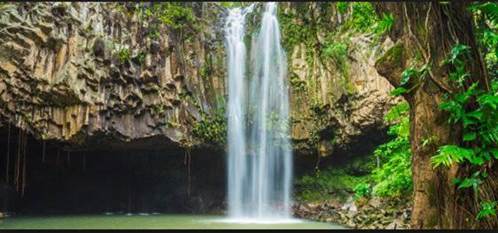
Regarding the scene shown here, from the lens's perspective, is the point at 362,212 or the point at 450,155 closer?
the point at 450,155

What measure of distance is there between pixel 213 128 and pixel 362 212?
503cm

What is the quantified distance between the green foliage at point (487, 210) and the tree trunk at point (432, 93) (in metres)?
0.05

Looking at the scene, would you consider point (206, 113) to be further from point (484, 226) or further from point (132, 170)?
point (484, 226)

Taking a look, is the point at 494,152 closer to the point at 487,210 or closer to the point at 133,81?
the point at 487,210

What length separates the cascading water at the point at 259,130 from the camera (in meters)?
14.8

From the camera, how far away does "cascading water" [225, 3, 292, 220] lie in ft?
48.5

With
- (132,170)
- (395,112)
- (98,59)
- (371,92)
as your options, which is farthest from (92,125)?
(395,112)

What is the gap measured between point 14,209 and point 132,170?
3.78 metres

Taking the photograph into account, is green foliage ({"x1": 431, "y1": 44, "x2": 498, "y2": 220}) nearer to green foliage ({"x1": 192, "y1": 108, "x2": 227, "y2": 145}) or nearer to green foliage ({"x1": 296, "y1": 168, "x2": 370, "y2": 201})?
green foliage ({"x1": 192, "y1": 108, "x2": 227, "y2": 145})

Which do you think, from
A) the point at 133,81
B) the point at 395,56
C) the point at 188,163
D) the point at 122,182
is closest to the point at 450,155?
the point at 395,56

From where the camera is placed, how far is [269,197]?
49.2 feet

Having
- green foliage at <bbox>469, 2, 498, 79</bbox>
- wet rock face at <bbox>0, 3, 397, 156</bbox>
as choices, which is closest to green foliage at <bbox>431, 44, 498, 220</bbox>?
green foliage at <bbox>469, 2, 498, 79</bbox>

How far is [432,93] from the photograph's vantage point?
2658 mm

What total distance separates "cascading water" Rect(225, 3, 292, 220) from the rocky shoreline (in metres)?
0.89
